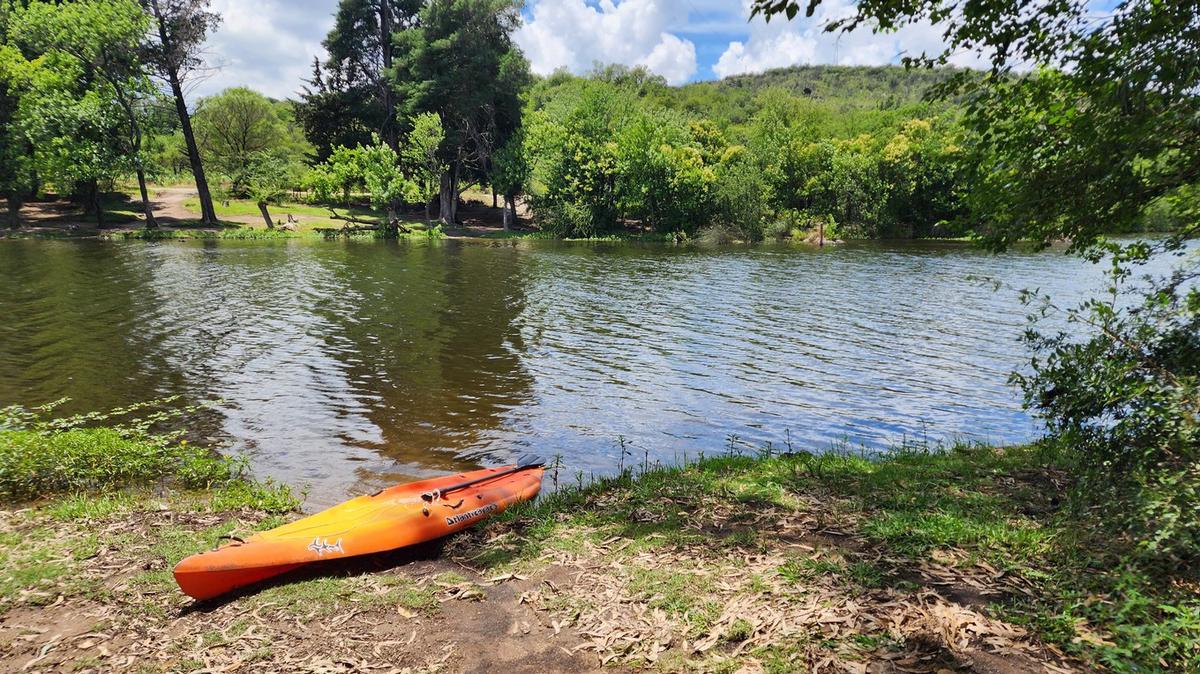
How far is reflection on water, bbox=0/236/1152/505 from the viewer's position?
10094mm

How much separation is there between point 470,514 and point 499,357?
348 inches

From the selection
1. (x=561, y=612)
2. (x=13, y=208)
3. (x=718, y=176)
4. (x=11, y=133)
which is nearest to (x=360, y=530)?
(x=561, y=612)

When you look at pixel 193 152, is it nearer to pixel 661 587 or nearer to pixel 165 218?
pixel 165 218

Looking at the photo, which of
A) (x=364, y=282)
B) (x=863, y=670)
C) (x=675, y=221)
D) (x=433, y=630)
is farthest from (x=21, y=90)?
(x=863, y=670)

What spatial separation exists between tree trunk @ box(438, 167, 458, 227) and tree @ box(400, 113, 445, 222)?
27.4 inches

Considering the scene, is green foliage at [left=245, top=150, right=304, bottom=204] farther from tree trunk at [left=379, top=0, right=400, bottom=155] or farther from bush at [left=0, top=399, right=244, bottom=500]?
bush at [left=0, top=399, right=244, bottom=500]

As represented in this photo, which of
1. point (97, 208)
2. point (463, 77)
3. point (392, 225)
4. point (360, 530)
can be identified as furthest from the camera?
point (463, 77)

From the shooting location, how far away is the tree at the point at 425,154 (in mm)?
47094

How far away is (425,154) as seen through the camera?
160 ft

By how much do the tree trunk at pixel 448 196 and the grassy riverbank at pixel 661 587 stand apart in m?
49.0

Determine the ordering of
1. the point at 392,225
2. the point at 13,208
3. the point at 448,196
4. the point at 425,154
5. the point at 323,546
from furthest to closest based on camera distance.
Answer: the point at 448,196 → the point at 425,154 → the point at 392,225 → the point at 13,208 → the point at 323,546

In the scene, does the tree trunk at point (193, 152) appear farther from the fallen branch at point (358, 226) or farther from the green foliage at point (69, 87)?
the fallen branch at point (358, 226)

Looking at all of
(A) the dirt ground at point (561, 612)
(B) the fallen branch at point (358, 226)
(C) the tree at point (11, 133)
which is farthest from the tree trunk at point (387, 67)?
(A) the dirt ground at point (561, 612)

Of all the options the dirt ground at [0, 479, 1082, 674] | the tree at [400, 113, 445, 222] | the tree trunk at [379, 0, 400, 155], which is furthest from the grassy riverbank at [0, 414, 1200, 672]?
the tree trunk at [379, 0, 400, 155]
